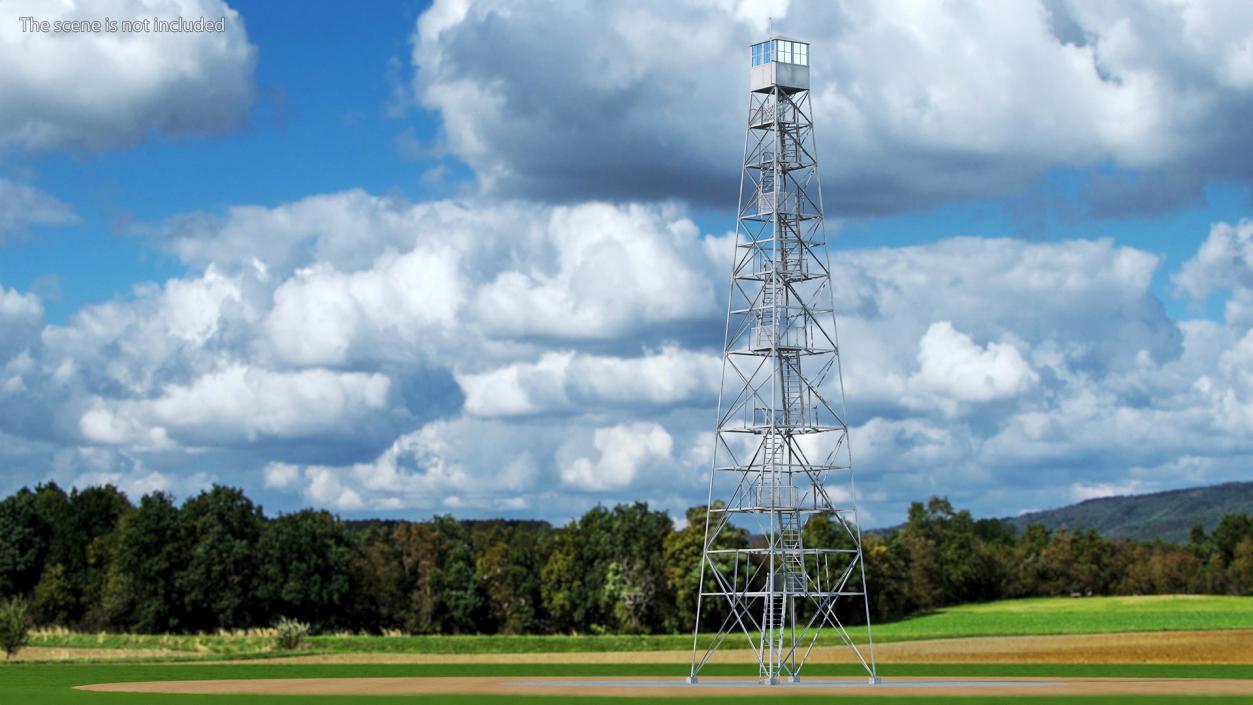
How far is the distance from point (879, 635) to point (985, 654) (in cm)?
2451

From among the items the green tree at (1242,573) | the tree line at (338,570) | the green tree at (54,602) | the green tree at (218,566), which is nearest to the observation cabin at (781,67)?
the tree line at (338,570)

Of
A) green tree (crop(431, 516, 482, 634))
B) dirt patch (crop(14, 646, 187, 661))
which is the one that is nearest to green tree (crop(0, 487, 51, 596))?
dirt patch (crop(14, 646, 187, 661))

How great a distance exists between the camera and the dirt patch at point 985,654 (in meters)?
87.9

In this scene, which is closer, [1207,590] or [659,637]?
[659,637]

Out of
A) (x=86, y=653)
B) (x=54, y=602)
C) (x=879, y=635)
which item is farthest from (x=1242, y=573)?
(x=86, y=653)

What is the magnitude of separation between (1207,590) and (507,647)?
11552 centimetres
